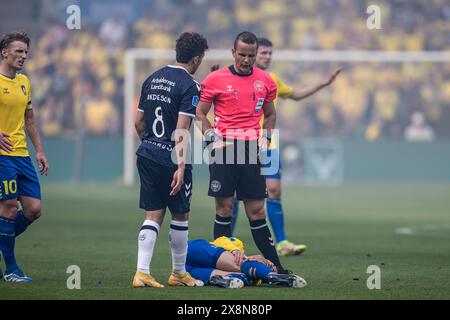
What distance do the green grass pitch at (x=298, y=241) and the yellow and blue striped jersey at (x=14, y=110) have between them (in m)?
1.19

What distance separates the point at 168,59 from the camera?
91.8 ft

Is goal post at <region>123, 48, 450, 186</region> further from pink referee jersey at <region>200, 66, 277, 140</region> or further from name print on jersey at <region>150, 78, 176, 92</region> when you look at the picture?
name print on jersey at <region>150, 78, 176, 92</region>

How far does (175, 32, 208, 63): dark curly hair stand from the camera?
8.70m

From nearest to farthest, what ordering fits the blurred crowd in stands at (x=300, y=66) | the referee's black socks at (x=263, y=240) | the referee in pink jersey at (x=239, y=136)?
the referee's black socks at (x=263, y=240), the referee in pink jersey at (x=239, y=136), the blurred crowd in stands at (x=300, y=66)

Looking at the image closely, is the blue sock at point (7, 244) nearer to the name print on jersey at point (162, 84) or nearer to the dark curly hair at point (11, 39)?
the dark curly hair at point (11, 39)

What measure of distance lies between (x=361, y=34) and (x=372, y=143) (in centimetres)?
463

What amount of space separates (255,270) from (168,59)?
19.7 metres

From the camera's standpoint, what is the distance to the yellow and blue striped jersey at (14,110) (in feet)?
29.6

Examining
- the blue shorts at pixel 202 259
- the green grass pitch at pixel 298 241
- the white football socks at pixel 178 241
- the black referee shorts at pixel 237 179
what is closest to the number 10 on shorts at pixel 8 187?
the green grass pitch at pixel 298 241

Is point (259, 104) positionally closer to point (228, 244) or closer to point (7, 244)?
point (228, 244)

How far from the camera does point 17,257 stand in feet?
37.0

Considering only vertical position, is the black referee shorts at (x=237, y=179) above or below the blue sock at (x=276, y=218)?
above

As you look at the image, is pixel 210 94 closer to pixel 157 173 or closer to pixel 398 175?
pixel 157 173

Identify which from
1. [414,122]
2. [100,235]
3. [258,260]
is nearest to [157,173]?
[258,260]
